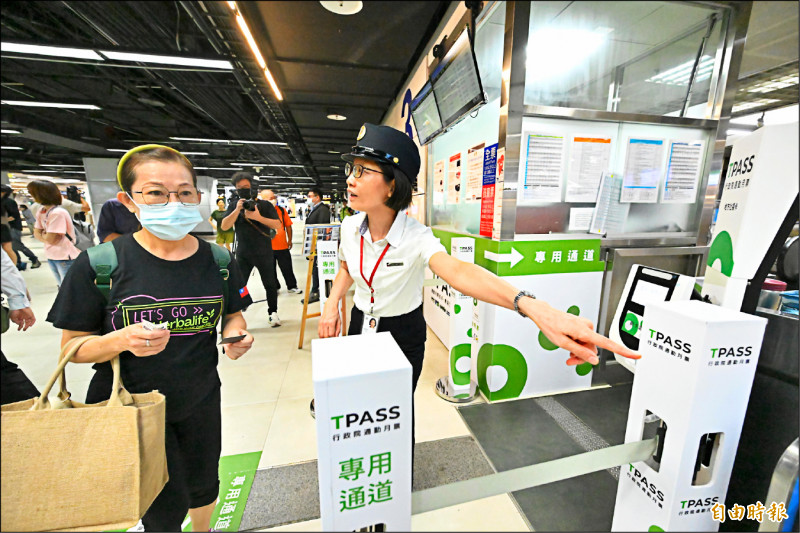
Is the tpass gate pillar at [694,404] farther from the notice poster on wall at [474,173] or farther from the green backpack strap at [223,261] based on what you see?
the notice poster on wall at [474,173]

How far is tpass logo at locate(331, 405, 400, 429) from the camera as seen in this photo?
47 centimetres

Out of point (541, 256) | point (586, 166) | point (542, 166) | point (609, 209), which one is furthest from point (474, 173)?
point (609, 209)

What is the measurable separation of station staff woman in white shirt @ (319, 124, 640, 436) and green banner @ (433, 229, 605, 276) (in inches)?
40.0

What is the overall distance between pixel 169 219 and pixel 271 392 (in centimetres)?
187

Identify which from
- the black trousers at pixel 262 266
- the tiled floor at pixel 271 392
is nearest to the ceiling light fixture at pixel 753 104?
the tiled floor at pixel 271 392

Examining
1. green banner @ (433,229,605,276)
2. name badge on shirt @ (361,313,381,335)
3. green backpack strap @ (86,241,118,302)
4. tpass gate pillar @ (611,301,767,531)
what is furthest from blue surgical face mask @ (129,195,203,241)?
green banner @ (433,229,605,276)

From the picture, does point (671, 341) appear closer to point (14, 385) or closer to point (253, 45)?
point (253, 45)

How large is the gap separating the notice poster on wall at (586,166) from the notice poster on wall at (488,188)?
1.81 ft

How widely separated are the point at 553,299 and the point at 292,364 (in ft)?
7.26

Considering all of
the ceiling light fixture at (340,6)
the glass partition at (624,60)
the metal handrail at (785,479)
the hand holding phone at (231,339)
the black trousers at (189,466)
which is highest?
the glass partition at (624,60)

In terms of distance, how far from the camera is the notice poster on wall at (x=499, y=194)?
6.55 ft

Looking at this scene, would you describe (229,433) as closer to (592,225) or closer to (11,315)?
(11,315)

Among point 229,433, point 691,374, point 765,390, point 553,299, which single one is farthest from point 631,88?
point 229,433

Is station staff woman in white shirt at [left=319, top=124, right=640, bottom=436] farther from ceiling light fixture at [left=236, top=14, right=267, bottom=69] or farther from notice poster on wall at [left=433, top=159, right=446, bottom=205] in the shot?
notice poster on wall at [left=433, top=159, right=446, bottom=205]
